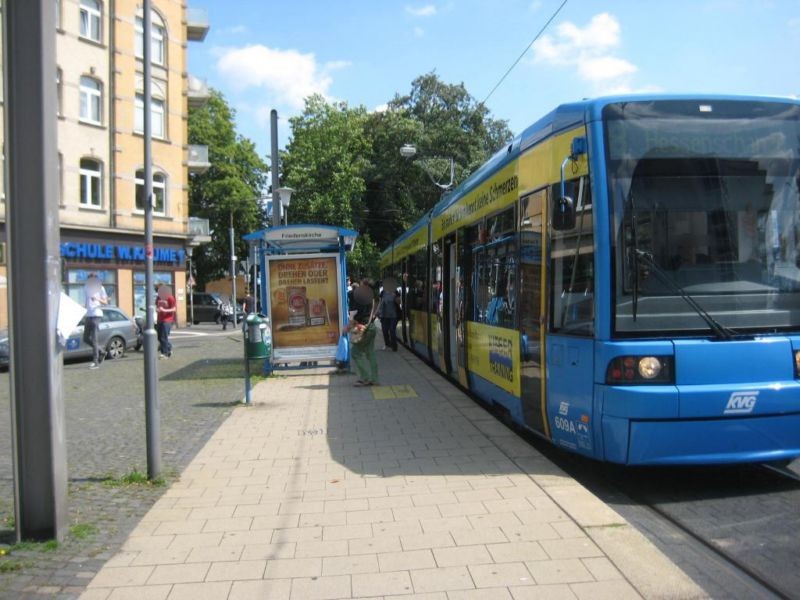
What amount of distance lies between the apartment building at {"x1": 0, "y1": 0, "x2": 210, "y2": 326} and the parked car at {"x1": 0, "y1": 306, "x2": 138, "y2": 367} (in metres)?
9.71

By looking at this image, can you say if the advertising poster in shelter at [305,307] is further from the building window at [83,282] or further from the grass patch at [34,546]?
the building window at [83,282]

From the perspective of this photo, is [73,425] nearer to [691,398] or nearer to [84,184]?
[691,398]

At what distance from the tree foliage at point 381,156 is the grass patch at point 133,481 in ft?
123

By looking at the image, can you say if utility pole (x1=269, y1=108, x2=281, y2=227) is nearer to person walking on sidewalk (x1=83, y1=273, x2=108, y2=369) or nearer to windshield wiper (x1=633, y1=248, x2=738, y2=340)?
person walking on sidewalk (x1=83, y1=273, x2=108, y2=369)

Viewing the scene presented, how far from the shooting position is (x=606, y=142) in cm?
540

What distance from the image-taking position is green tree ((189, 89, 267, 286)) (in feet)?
161

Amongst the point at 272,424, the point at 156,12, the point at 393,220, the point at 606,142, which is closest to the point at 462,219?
the point at 272,424

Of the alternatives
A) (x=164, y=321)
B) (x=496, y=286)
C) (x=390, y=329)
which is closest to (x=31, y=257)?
(x=496, y=286)

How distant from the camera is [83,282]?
3059 cm

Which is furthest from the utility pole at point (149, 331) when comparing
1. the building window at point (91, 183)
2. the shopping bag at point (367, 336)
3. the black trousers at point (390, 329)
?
the building window at point (91, 183)

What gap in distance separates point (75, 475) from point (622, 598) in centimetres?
476

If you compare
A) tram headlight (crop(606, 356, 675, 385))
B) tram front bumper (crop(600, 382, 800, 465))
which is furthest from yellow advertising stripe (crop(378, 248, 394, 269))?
tram front bumper (crop(600, 382, 800, 465))

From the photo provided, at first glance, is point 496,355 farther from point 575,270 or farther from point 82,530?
point 82,530

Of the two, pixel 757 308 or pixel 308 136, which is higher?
pixel 308 136
